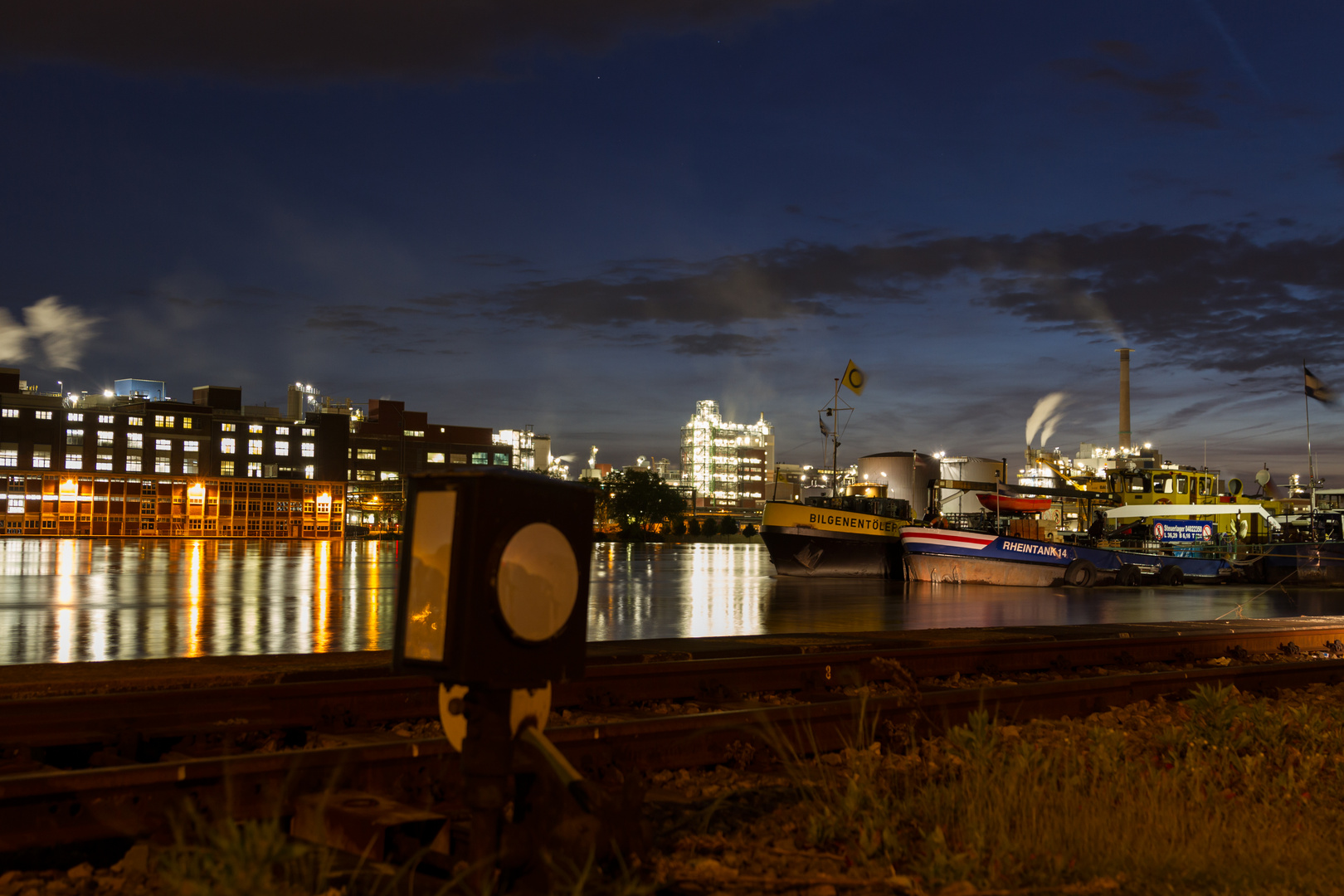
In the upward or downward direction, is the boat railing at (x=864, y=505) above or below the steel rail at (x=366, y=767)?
above

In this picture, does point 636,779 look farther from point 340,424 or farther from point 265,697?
point 340,424

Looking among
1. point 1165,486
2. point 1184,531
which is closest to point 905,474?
point 1165,486

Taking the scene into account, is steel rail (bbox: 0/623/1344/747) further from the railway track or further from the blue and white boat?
the blue and white boat

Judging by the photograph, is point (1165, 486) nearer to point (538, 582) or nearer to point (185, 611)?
point (185, 611)

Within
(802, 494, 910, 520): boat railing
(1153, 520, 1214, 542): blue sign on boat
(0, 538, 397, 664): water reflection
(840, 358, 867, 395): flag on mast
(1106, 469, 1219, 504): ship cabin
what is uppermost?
(840, 358, 867, 395): flag on mast

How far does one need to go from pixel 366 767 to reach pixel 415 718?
2040mm

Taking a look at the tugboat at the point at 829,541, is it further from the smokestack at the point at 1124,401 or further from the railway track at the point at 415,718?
the smokestack at the point at 1124,401

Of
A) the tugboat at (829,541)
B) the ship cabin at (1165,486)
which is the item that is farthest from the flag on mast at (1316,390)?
the tugboat at (829,541)


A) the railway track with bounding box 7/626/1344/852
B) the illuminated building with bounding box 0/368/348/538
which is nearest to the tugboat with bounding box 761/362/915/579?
the railway track with bounding box 7/626/1344/852

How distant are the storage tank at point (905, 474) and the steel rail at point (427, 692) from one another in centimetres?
4172

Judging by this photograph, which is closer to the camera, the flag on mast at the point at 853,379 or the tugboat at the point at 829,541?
the tugboat at the point at 829,541

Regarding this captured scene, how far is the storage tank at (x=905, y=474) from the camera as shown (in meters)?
53.8

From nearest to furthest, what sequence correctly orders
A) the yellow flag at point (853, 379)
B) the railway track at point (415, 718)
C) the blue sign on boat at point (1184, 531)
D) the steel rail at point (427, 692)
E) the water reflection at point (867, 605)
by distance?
the railway track at point (415, 718) < the steel rail at point (427, 692) < the water reflection at point (867, 605) < the blue sign on boat at point (1184, 531) < the yellow flag at point (853, 379)

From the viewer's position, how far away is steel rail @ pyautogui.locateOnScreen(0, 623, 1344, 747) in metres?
6.25
